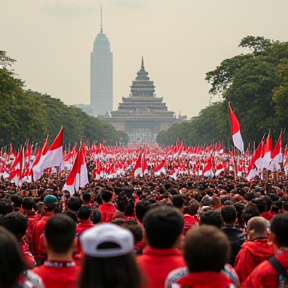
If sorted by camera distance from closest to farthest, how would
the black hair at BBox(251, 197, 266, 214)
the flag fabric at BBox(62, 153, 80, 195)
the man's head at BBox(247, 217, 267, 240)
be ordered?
the man's head at BBox(247, 217, 267, 240) → the black hair at BBox(251, 197, 266, 214) → the flag fabric at BBox(62, 153, 80, 195)

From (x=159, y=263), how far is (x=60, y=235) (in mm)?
625

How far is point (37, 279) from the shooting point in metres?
5.61

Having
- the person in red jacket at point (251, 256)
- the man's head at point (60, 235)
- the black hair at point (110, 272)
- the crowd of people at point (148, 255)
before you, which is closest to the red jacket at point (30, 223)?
the crowd of people at point (148, 255)

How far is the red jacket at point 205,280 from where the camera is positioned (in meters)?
5.27

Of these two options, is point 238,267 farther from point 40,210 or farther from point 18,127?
point 18,127

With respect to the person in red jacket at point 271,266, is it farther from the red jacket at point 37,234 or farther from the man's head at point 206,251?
the red jacket at point 37,234

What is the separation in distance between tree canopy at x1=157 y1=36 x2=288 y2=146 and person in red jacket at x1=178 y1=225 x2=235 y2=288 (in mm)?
56930

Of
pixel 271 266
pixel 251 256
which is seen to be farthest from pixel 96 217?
pixel 271 266

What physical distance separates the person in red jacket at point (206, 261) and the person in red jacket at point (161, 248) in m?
0.50

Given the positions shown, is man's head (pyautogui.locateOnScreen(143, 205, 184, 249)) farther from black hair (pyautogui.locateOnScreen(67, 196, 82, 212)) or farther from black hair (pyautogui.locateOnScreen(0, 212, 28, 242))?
black hair (pyautogui.locateOnScreen(67, 196, 82, 212))

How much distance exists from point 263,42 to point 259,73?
959 centimetres

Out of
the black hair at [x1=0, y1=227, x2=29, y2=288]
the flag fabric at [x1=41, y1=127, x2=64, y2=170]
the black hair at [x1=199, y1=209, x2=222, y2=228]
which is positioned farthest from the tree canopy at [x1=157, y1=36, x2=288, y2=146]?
the black hair at [x1=0, y1=227, x2=29, y2=288]

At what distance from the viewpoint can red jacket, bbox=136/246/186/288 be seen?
19.3 feet

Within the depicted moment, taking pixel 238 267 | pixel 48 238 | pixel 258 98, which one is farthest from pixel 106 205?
pixel 258 98
